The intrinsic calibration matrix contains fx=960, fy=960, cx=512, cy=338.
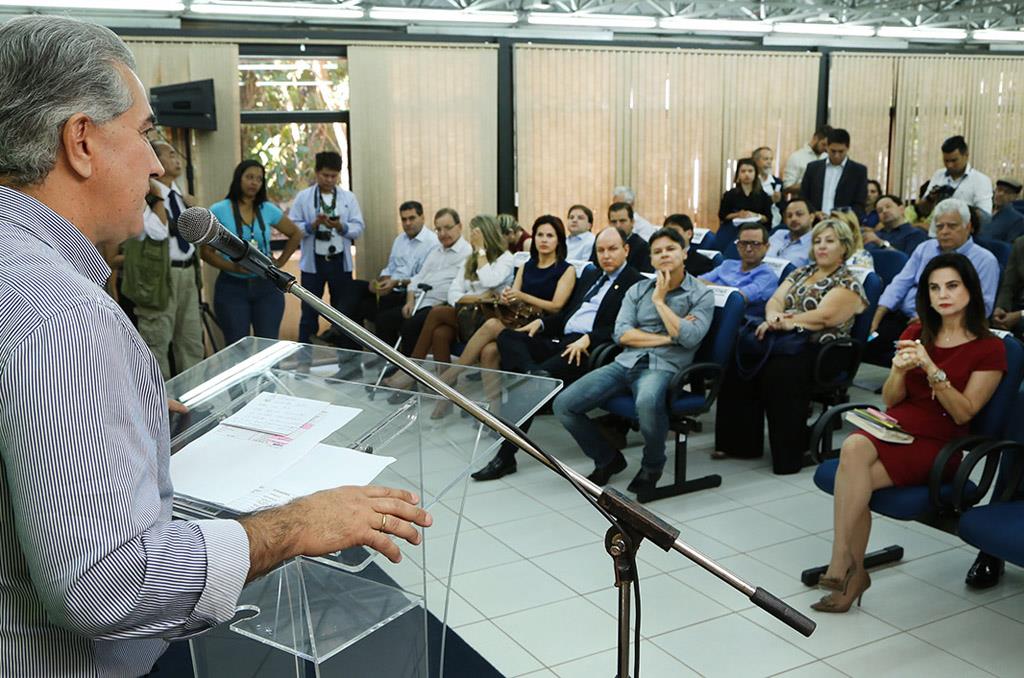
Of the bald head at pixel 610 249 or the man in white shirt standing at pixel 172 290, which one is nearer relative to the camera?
the bald head at pixel 610 249

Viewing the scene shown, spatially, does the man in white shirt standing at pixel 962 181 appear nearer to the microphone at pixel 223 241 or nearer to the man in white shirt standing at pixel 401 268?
the man in white shirt standing at pixel 401 268

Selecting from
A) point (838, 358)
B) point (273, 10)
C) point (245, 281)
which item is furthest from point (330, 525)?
point (273, 10)

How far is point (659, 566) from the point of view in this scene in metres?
3.85

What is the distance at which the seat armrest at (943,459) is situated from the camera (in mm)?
3258

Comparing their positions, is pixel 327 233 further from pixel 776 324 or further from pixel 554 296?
pixel 776 324

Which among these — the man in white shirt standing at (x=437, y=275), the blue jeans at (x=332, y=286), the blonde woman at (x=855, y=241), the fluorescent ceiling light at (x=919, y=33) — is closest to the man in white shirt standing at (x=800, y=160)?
the fluorescent ceiling light at (x=919, y=33)

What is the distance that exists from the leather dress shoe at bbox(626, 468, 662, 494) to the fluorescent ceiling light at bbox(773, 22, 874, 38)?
8.62 metres

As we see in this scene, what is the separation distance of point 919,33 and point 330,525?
13.7m

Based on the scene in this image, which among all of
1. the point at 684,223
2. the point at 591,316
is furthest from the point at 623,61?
the point at 591,316

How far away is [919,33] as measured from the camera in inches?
507

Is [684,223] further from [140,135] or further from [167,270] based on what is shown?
[140,135]

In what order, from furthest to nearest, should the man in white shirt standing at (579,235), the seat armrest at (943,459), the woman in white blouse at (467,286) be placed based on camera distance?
the man in white shirt standing at (579,235) → the woman in white blouse at (467,286) → the seat armrest at (943,459)

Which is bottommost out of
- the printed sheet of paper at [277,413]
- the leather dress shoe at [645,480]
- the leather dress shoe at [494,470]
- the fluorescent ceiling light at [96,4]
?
the leather dress shoe at [494,470]

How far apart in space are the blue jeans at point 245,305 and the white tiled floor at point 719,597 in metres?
2.61
